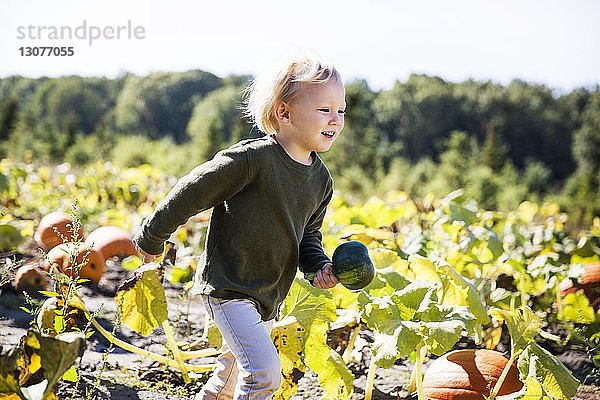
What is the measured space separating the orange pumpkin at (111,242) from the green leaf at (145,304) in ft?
4.26

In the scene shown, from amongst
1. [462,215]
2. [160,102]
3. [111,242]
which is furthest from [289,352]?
[160,102]

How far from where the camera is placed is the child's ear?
5.08 feet

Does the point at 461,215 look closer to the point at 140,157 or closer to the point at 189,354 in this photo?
the point at 189,354

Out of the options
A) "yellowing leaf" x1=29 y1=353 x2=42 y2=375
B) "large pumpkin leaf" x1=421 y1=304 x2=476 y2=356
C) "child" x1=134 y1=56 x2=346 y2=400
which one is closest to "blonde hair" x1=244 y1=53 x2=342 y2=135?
"child" x1=134 y1=56 x2=346 y2=400

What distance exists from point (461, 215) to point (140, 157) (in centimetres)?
1064

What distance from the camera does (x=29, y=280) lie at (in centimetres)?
249

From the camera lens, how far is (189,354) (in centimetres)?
194

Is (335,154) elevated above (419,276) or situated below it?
below

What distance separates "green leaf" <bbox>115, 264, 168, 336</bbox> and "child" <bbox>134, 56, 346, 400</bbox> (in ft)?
0.78

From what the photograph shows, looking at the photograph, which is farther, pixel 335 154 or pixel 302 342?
pixel 335 154

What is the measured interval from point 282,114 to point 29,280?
158 cm

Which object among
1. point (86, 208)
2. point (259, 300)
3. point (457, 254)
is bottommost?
point (86, 208)

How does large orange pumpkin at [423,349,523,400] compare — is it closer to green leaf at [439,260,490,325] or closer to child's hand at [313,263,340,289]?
green leaf at [439,260,490,325]

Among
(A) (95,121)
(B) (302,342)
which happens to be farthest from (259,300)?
(A) (95,121)
